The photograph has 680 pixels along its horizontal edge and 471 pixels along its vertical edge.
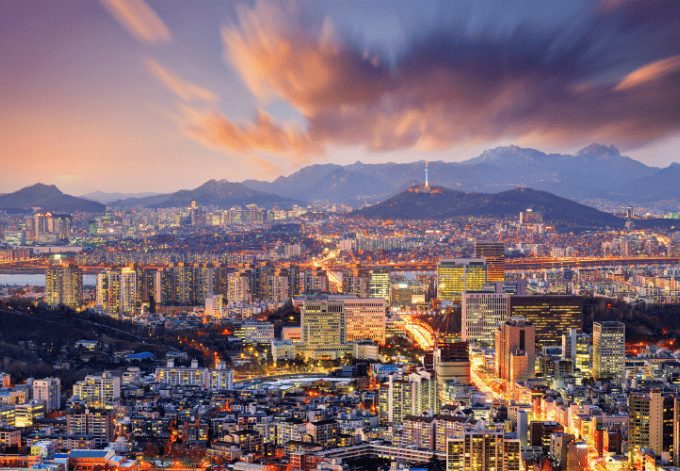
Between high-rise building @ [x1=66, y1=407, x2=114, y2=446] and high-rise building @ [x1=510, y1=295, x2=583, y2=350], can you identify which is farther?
high-rise building @ [x1=510, y1=295, x2=583, y2=350]

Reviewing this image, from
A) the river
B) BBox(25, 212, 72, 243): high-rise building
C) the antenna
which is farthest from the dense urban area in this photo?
the antenna

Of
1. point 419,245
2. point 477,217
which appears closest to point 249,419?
point 419,245

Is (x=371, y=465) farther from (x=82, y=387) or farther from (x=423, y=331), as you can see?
(x=423, y=331)

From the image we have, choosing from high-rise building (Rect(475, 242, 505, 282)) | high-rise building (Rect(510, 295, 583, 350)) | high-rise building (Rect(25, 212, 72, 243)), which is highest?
high-rise building (Rect(25, 212, 72, 243))

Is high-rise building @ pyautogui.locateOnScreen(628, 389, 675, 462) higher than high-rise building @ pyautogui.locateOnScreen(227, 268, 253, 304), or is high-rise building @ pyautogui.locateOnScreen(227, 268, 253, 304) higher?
high-rise building @ pyautogui.locateOnScreen(227, 268, 253, 304)

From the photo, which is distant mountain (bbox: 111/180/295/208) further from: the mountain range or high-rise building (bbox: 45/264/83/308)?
high-rise building (bbox: 45/264/83/308)

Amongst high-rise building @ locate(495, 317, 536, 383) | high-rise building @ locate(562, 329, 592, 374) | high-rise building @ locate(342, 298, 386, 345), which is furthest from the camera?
high-rise building @ locate(342, 298, 386, 345)
